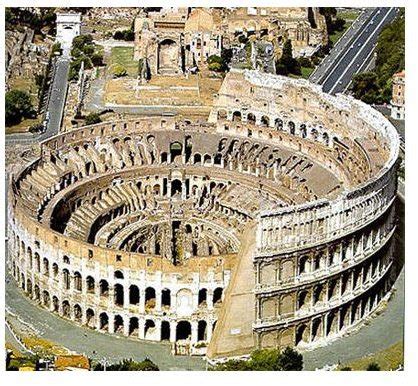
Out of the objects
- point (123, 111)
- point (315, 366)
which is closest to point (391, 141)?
point (315, 366)

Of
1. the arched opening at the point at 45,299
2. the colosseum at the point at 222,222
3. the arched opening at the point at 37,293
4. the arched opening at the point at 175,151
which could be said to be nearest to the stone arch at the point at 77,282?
the colosseum at the point at 222,222

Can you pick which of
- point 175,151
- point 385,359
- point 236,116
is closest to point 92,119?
point 175,151

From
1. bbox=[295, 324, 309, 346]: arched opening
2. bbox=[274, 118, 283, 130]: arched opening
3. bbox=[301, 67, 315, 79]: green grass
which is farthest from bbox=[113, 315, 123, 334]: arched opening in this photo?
bbox=[301, 67, 315, 79]: green grass

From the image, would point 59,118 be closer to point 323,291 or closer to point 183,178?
point 183,178

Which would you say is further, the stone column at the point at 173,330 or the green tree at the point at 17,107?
the green tree at the point at 17,107

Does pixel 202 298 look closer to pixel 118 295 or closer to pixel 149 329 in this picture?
pixel 149 329

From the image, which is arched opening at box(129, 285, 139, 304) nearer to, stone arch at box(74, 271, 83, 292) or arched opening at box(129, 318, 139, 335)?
arched opening at box(129, 318, 139, 335)

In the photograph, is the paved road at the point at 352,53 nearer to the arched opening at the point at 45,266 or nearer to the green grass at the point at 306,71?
the green grass at the point at 306,71
